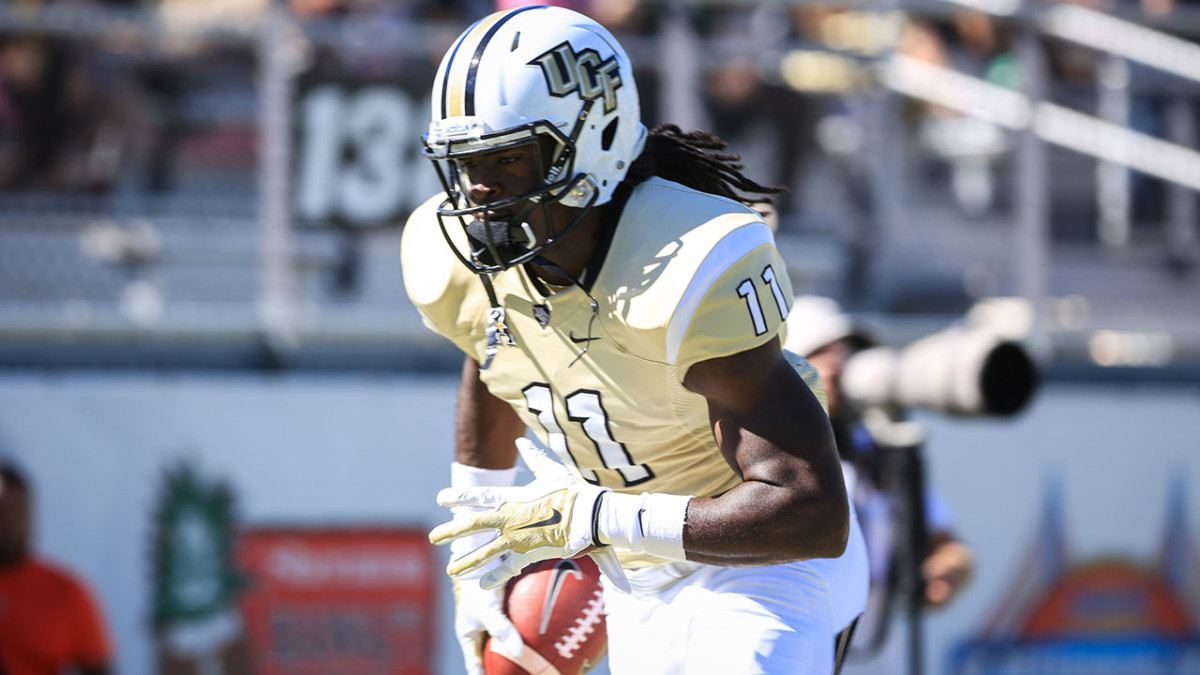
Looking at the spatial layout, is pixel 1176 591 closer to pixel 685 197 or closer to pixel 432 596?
pixel 432 596

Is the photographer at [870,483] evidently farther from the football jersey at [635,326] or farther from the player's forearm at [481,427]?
the football jersey at [635,326]

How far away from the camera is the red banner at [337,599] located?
4.67 m

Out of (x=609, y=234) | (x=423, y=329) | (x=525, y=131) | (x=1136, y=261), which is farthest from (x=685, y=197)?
(x=1136, y=261)

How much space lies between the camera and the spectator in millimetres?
4477

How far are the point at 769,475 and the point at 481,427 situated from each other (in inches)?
34.5

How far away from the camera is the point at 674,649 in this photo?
2.38 metres

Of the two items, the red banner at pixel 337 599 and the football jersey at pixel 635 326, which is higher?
the football jersey at pixel 635 326

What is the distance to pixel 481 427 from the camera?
2748 mm

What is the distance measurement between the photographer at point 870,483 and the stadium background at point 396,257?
32 centimetres

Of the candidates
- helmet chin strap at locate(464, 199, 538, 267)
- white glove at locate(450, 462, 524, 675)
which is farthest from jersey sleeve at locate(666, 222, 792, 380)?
white glove at locate(450, 462, 524, 675)

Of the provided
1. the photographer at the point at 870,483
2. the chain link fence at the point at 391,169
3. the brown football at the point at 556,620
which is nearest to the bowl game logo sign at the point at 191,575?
the chain link fence at the point at 391,169

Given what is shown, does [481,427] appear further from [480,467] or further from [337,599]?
[337,599]

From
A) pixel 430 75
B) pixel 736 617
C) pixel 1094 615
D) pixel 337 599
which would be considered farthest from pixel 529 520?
pixel 1094 615

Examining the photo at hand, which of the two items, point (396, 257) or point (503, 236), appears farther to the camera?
point (396, 257)
